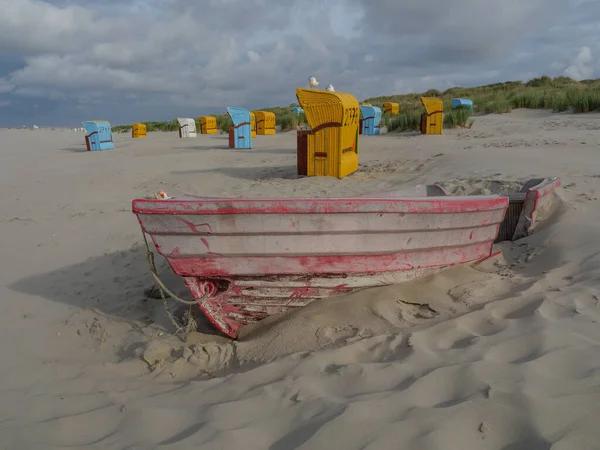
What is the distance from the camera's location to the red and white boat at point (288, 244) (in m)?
2.63

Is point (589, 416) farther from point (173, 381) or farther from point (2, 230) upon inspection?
point (2, 230)

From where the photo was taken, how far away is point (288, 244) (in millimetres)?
2709

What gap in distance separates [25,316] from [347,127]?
600cm

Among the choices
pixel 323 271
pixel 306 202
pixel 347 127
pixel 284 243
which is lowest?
pixel 323 271

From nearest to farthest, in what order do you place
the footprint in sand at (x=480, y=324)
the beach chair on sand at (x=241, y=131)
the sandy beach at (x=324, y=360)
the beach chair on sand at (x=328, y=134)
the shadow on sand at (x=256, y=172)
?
the sandy beach at (x=324, y=360) → the footprint in sand at (x=480, y=324) → the beach chair on sand at (x=328, y=134) → the shadow on sand at (x=256, y=172) → the beach chair on sand at (x=241, y=131)

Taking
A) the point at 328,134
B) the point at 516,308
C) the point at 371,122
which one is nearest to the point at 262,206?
the point at 516,308

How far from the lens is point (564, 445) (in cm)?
148

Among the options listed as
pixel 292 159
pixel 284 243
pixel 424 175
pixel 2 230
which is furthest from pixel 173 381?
pixel 292 159

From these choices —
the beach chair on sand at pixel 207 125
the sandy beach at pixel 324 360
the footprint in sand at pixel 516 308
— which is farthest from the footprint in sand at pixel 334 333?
the beach chair on sand at pixel 207 125

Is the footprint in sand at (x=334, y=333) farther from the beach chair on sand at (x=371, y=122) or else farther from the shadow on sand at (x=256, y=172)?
the beach chair on sand at (x=371, y=122)

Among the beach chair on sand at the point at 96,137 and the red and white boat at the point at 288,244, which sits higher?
the beach chair on sand at the point at 96,137

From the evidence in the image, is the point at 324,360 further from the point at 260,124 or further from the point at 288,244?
the point at 260,124

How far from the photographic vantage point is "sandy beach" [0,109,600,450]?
1.73m

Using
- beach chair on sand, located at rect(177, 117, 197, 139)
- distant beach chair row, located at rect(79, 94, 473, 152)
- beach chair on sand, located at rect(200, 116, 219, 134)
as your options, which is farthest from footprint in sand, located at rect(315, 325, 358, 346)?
beach chair on sand, located at rect(200, 116, 219, 134)
